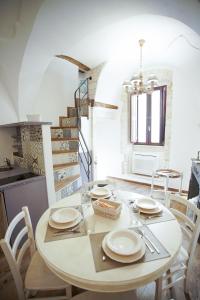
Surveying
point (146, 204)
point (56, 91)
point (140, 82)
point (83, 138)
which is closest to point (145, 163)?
point (83, 138)

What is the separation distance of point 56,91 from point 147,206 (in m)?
3.31

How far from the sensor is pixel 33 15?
1.63 m

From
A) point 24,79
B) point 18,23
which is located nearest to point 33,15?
point 18,23

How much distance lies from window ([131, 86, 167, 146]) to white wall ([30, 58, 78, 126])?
171 cm

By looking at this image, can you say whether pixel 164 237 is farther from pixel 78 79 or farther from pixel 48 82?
pixel 78 79

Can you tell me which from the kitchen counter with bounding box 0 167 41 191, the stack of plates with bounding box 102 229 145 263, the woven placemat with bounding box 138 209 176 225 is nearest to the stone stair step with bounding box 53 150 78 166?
the kitchen counter with bounding box 0 167 41 191

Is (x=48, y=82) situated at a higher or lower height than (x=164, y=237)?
higher

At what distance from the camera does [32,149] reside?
2.16 metres

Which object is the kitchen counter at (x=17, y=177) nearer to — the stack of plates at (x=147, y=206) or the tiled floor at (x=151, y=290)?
the tiled floor at (x=151, y=290)

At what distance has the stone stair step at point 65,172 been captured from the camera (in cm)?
274

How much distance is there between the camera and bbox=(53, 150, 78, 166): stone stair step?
9.94 feet

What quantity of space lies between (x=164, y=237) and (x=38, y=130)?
167 cm

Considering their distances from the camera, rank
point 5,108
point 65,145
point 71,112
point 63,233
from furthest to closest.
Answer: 1. point 71,112
2. point 65,145
3. point 5,108
4. point 63,233

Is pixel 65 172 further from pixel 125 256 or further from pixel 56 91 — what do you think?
pixel 125 256
